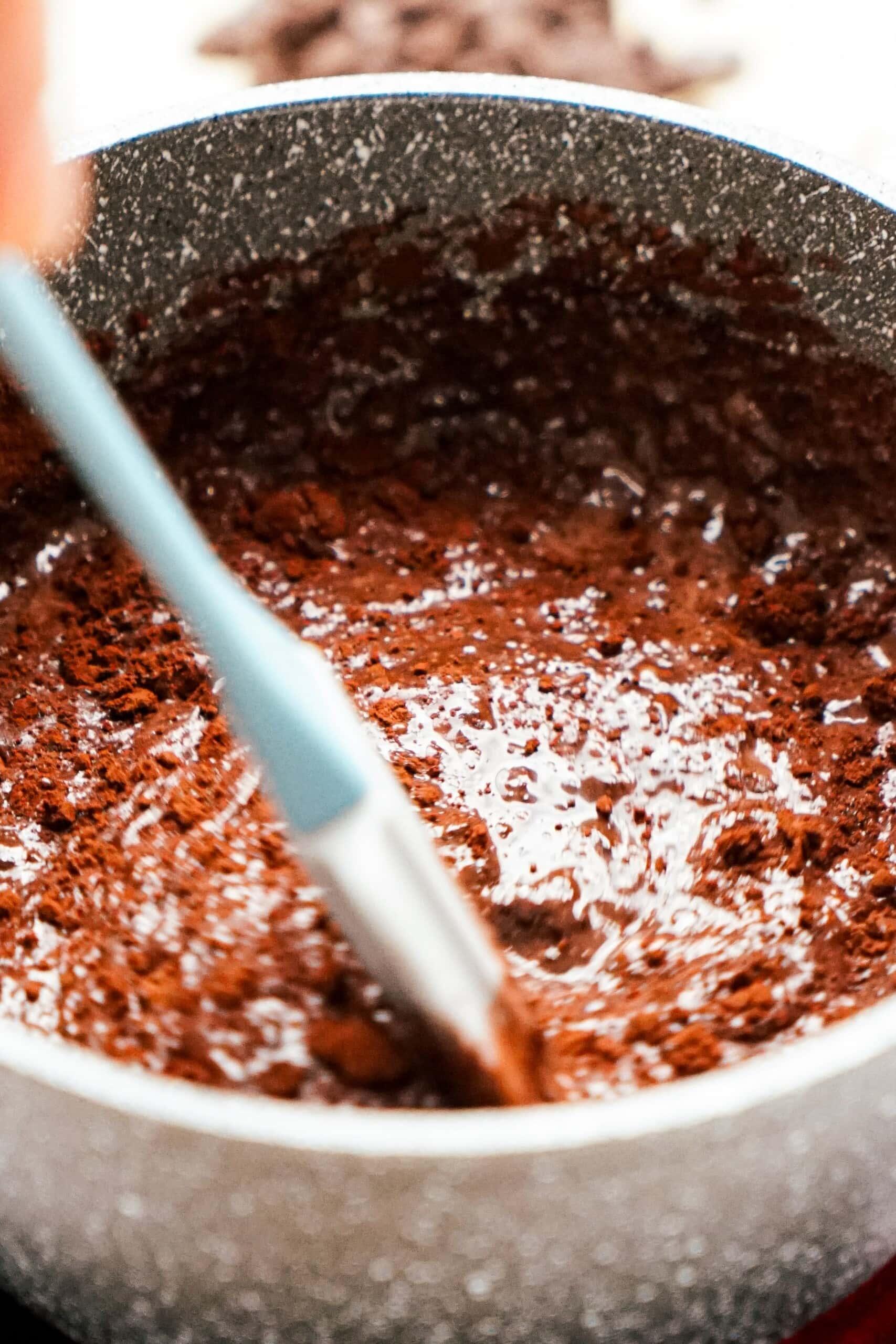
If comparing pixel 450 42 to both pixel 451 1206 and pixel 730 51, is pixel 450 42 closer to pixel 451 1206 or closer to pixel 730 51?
pixel 730 51

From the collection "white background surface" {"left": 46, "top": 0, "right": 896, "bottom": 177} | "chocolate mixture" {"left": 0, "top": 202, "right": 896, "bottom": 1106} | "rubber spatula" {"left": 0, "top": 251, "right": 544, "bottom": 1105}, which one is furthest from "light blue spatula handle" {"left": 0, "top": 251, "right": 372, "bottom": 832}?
"white background surface" {"left": 46, "top": 0, "right": 896, "bottom": 177}

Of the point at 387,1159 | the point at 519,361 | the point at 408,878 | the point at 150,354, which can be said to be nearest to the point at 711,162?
the point at 519,361

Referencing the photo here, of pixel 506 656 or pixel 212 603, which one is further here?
pixel 506 656

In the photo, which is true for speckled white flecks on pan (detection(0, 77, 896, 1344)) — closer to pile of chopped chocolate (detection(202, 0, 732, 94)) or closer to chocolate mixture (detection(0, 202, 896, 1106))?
chocolate mixture (detection(0, 202, 896, 1106))

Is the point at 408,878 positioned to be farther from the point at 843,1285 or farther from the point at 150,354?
Result: the point at 150,354

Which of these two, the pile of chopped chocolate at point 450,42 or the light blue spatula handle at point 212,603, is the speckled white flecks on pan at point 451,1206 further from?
the pile of chopped chocolate at point 450,42

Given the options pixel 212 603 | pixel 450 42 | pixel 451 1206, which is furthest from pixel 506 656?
pixel 450 42
